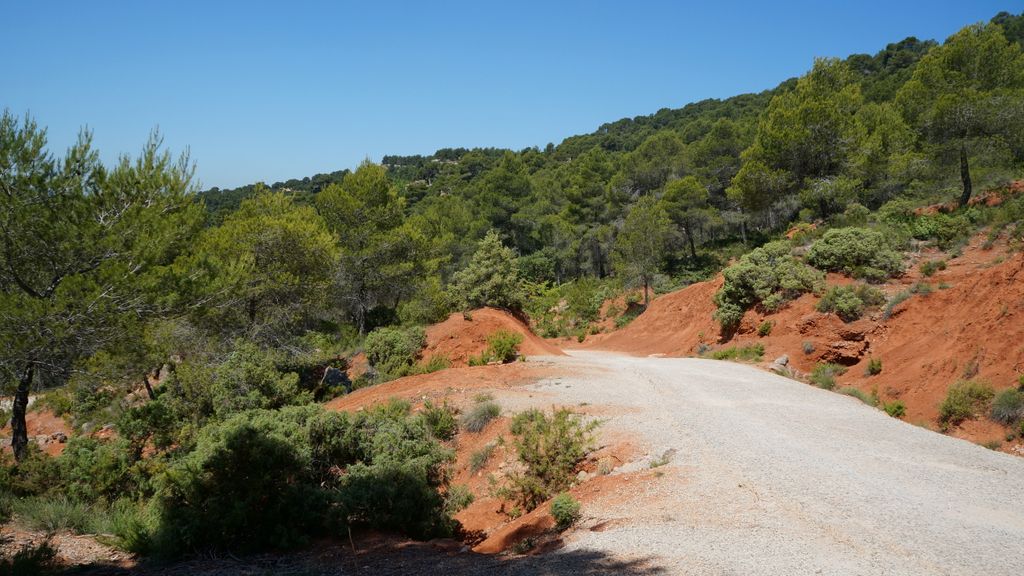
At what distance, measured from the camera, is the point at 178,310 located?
977 centimetres

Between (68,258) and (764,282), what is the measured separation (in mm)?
20519

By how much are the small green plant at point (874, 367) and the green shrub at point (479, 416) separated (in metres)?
10.2

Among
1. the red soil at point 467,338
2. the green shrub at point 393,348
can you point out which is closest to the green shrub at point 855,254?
the red soil at point 467,338

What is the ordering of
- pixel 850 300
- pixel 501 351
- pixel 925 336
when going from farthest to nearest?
1. pixel 850 300
2. pixel 501 351
3. pixel 925 336

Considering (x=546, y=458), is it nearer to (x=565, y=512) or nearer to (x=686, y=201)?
(x=565, y=512)

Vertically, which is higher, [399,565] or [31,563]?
[31,563]

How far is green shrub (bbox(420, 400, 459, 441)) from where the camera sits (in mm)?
10859

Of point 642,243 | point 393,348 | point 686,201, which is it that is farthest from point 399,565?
point 686,201

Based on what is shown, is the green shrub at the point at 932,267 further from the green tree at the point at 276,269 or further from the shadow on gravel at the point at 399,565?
the green tree at the point at 276,269

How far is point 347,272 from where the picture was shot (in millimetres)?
23172

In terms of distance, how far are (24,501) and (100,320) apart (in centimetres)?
265

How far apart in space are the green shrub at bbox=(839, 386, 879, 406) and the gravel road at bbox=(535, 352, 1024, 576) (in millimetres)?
1727

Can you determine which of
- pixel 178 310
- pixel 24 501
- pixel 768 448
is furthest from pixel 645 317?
pixel 24 501

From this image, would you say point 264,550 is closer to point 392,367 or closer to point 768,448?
point 768,448
